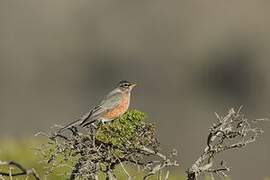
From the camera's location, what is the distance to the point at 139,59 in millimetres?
34594

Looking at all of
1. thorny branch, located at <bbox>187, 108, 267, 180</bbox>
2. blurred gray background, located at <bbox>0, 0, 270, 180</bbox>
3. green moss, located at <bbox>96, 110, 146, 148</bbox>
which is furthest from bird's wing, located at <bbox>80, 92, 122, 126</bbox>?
blurred gray background, located at <bbox>0, 0, 270, 180</bbox>

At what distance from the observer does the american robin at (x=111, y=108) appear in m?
11.7

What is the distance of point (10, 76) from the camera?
110ft

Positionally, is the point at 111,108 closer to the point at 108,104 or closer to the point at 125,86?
the point at 108,104

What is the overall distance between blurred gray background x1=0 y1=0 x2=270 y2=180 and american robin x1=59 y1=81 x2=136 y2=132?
48.9 ft

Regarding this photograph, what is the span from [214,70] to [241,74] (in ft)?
2.75

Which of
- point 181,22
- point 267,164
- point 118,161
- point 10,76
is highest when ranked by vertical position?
point 181,22

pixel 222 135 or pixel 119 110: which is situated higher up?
pixel 119 110

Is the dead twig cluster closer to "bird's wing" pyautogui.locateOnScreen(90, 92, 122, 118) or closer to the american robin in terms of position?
the american robin

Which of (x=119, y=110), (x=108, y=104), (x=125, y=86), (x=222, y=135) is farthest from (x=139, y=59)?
(x=222, y=135)

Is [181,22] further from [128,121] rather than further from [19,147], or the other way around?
[128,121]

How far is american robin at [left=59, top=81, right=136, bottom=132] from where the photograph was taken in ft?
38.5

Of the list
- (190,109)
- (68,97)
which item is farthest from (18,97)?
(190,109)

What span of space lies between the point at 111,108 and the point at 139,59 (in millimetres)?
22485
